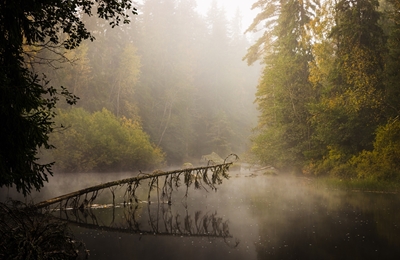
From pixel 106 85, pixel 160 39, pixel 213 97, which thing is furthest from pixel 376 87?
pixel 213 97

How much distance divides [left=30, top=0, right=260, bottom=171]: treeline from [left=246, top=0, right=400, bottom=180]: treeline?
15874mm

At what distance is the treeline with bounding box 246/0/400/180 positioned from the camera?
68.8ft

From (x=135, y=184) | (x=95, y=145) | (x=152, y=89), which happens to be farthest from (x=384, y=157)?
(x=152, y=89)

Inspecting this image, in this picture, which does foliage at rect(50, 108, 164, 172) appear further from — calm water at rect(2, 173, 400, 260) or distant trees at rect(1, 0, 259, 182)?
calm water at rect(2, 173, 400, 260)

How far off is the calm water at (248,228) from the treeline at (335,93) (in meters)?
4.32

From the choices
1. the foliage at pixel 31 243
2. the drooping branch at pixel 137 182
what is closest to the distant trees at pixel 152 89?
the drooping branch at pixel 137 182

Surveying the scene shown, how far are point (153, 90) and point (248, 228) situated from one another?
4835 cm

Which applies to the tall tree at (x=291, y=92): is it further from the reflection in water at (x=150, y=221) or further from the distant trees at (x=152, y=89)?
the distant trees at (x=152, y=89)

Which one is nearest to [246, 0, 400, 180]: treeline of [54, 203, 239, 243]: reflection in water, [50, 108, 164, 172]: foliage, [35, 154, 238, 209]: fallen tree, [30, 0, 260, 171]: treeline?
[35, 154, 238, 209]: fallen tree

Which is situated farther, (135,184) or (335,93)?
(335,93)

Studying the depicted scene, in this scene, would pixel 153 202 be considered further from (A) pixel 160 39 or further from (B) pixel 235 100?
(B) pixel 235 100

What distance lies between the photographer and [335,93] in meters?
24.6

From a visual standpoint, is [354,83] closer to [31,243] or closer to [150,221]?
[150,221]

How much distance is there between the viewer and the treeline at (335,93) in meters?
21.0
